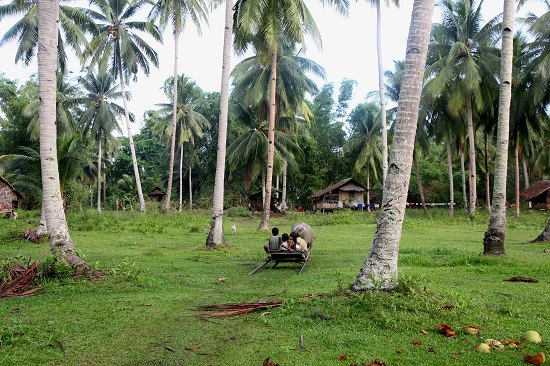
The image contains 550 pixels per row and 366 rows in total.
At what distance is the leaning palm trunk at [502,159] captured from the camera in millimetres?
10781

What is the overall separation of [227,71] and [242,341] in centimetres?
1151

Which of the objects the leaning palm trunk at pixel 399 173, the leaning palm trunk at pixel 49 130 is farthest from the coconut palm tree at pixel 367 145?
the leaning palm trunk at pixel 399 173

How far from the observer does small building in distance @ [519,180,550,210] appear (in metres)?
37.1

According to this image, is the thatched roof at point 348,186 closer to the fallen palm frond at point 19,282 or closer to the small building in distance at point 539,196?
the small building in distance at point 539,196

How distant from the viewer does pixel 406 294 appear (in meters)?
5.72

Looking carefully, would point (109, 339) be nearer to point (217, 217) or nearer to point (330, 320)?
point (330, 320)

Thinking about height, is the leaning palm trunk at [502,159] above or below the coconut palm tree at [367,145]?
below

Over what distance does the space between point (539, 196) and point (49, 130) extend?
40137 millimetres

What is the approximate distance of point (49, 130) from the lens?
8.96m

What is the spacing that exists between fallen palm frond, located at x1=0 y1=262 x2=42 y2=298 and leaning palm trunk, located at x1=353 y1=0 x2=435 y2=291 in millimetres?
5465

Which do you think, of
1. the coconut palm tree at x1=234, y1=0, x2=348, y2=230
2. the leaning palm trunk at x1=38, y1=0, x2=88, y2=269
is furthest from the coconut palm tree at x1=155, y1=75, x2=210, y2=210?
the leaning palm trunk at x1=38, y1=0, x2=88, y2=269

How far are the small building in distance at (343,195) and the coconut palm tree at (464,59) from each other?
44.6 feet

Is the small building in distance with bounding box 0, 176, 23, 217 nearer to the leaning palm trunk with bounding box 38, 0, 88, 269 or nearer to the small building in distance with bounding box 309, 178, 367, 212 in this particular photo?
the leaning palm trunk with bounding box 38, 0, 88, 269

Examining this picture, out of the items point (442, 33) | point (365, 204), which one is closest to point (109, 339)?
point (442, 33)
